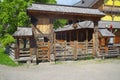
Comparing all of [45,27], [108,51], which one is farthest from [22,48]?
[108,51]

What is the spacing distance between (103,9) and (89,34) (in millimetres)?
10985

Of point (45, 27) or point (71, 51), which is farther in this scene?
point (71, 51)

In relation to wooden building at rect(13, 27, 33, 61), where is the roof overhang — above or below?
above

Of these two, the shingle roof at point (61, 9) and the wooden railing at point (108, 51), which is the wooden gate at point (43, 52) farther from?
the wooden railing at point (108, 51)

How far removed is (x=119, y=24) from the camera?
3538 centimetres

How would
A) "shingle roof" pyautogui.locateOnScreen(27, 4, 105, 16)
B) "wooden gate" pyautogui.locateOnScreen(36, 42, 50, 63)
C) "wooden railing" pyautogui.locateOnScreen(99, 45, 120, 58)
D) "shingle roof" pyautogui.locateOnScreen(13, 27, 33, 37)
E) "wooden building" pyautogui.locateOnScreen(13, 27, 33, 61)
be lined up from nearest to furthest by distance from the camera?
A: "wooden building" pyautogui.locateOnScreen(13, 27, 33, 61) < "shingle roof" pyautogui.locateOnScreen(13, 27, 33, 37) < "wooden gate" pyautogui.locateOnScreen(36, 42, 50, 63) < "shingle roof" pyautogui.locateOnScreen(27, 4, 105, 16) < "wooden railing" pyautogui.locateOnScreen(99, 45, 120, 58)

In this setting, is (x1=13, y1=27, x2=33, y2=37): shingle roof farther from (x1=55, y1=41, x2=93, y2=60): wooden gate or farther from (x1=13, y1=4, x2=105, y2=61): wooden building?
(x1=55, y1=41, x2=93, y2=60): wooden gate

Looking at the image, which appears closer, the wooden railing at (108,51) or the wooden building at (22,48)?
the wooden building at (22,48)

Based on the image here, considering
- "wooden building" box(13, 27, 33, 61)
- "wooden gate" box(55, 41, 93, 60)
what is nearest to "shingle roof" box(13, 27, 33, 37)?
"wooden building" box(13, 27, 33, 61)

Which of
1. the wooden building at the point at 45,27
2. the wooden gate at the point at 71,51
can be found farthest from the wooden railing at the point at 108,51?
the wooden building at the point at 45,27

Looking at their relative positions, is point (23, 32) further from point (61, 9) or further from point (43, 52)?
point (61, 9)

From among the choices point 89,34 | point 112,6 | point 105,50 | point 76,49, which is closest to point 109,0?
point 112,6

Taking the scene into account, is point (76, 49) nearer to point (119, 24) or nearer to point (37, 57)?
point (37, 57)

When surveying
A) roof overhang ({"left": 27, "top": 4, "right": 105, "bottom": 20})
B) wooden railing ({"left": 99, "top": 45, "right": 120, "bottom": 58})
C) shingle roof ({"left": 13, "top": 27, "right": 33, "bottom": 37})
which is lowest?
wooden railing ({"left": 99, "top": 45, "right": 120, "bottom": 58})
